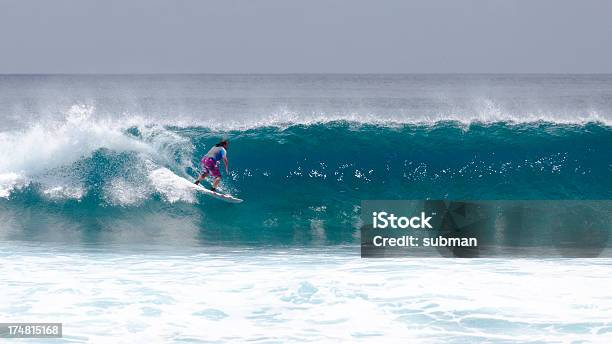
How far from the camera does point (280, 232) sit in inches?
537

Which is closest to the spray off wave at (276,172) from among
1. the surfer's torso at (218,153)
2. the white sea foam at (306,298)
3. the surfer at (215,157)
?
the surfer at (215,157)

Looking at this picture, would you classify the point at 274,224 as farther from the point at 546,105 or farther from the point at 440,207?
the point at 546,105

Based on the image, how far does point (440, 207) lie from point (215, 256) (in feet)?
19.6

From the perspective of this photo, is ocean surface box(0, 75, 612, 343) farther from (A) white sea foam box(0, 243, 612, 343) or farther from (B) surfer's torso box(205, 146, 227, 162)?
(B) surfer's torso box(205, 146, 227, 162)

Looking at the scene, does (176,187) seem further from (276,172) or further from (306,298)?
(306,298)

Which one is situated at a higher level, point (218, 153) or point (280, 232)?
point (218, 153)

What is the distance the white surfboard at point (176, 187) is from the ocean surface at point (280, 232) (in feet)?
0.15

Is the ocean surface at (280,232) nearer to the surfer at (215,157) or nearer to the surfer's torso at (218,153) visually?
the surfer at (215,157)

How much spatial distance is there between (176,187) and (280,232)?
299cm

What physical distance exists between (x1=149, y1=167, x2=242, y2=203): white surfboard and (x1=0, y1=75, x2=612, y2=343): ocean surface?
45 millimetres

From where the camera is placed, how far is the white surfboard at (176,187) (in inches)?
593

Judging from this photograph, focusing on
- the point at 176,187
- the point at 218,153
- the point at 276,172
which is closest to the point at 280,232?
the point at 218,153

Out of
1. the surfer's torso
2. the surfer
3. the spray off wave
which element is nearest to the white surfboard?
the spray off wave

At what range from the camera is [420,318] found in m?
8.02
